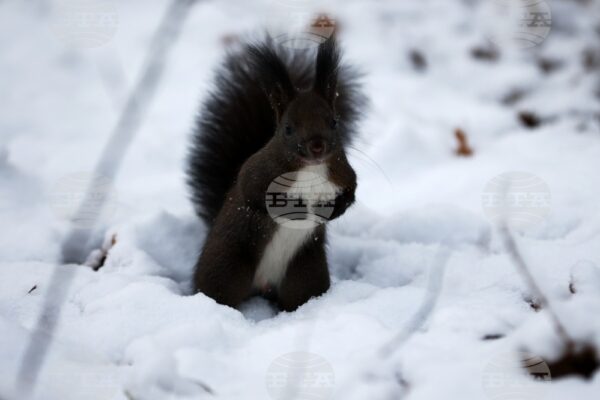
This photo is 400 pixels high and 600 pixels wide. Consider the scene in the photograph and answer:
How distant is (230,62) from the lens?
2.24 metres

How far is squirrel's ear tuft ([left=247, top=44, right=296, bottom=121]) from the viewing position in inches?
70.0

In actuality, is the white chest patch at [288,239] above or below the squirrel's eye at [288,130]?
below

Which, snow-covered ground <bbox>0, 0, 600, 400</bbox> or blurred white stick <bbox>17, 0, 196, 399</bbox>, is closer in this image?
blurred white stick <bbox>17, 0, 196, 399</bbox>

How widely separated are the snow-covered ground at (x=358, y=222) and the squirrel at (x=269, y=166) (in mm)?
138

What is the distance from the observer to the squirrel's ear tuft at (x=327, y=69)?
1811mm

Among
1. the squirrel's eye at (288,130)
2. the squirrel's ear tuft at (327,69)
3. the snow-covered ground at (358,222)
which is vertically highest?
the squirrel's ear tuft at (327,69)

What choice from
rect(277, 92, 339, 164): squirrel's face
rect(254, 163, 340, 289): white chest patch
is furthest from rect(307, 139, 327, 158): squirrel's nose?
rect(254, 163, 340, 289): white chest patch

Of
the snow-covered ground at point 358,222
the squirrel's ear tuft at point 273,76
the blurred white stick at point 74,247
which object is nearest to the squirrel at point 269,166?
the squirrel's ear tuft at point 273,76

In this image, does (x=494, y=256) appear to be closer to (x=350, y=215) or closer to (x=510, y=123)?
(x=350, y=215)

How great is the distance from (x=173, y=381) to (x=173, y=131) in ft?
8.32

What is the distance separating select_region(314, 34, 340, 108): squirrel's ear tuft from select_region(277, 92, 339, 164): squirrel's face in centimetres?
4

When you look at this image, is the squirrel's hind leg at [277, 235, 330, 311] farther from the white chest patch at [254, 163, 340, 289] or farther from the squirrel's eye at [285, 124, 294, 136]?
the squirrel's eye at [285, 124, 294, 136]

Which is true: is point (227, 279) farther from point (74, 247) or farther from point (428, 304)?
point (74, 247)

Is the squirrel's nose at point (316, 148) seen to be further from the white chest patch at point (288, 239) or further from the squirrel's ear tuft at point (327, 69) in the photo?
the squirrel's ear tuft at point (327, 69)
